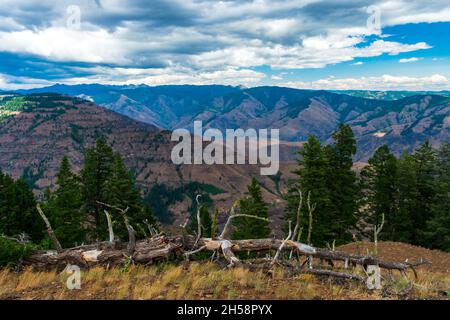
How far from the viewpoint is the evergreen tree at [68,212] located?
31837 millimetres

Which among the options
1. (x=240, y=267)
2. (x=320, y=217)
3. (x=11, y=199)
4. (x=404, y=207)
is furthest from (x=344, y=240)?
(x=11, y=199)

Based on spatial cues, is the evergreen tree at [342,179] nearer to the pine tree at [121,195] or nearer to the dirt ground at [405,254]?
the dirt ground at [405,254]

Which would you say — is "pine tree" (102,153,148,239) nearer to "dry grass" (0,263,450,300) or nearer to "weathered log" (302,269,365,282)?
"dry grass" (0,263,450,300)

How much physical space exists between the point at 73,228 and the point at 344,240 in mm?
25324

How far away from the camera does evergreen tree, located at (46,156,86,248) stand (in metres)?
31.8

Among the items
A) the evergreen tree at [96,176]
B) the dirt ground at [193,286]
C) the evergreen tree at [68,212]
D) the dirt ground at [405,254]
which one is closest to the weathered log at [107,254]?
the dirt ground at [193,286]

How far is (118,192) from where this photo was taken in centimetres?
3369

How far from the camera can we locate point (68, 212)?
107 feet

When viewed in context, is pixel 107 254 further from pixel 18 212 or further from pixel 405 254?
pixel 18 212

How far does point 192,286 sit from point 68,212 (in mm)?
27151

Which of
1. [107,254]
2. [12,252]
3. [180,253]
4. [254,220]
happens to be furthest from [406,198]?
[12,252]

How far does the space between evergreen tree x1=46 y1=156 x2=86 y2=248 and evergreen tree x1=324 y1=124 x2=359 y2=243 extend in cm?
2374

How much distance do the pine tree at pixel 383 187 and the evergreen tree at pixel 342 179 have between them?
3.44 metres
